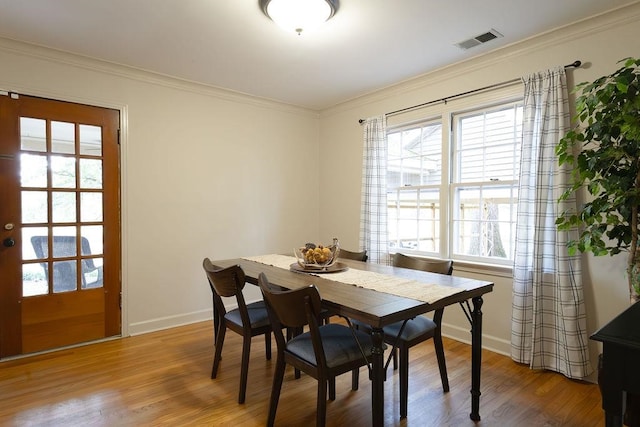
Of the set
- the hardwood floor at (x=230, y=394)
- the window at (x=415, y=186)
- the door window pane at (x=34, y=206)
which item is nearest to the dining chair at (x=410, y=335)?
the hardwood floor at (x=230, y=394)

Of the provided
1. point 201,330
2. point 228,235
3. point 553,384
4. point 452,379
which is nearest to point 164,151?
point 228,235

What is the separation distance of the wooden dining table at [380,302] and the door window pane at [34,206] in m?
1.83

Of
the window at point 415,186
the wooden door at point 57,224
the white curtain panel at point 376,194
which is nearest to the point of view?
the wooden door at point 57,224

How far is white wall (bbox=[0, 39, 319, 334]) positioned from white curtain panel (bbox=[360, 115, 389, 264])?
1.09m

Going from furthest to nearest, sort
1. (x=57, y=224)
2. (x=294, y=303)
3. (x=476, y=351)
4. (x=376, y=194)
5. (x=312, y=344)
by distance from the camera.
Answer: (x=376, y=194)
(x=57, y=224)
(x=476, y=351)
(x=312, y=344)
(x=294, y=303)

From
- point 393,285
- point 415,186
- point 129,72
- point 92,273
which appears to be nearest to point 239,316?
point 393,285

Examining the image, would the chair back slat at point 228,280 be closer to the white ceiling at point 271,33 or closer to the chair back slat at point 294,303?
the chair back slat at point 294,303

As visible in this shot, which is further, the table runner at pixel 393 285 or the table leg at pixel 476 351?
the table leg at pixel 476 351

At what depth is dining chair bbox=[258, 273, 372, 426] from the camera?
5.34 feet

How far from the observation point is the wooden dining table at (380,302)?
149 centimetres

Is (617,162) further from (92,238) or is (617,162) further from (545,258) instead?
(92,238)

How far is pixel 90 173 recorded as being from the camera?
314cm

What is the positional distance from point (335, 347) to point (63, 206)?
8.85 ft

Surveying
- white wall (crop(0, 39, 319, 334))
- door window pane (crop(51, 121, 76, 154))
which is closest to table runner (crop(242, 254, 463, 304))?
white wall (crop(0, 39, 319, 334))
